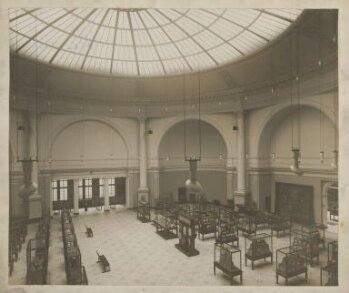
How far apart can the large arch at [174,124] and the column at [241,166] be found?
0.96 meters

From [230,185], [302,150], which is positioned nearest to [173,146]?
[230,185]

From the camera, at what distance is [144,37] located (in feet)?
45.8

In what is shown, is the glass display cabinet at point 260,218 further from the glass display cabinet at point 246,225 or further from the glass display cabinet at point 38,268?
the glass display cabinet at point 38,268

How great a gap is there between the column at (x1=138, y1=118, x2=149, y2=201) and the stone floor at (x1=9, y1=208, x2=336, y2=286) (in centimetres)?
477

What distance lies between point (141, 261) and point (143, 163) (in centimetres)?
1028

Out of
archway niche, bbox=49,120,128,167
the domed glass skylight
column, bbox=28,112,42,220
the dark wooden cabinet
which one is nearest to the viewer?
the domed glass skylight

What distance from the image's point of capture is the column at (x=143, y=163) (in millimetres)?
20172

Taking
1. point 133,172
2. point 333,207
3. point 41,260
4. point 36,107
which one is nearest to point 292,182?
point 333,207

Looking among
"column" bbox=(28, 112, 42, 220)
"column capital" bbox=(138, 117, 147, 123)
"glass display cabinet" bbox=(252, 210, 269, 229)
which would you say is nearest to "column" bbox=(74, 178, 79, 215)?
"column" bbox=(28, 112, 42, 220)

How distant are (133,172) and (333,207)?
1262cm

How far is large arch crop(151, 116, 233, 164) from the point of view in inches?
704

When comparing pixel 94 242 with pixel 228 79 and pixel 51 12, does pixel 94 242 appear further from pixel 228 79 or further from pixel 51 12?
pixel 228 79

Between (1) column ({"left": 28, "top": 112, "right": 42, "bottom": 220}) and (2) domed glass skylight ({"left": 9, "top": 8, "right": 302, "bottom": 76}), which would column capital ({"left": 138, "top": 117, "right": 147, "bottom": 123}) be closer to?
(2) domed glass skylight ({"left": 9, "top": 8, "right": 302, "bottom": 76})

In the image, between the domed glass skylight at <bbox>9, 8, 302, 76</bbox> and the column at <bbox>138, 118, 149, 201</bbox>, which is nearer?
the domed glass skylight at <bbox>9, 8, 302, 76</bbox>
